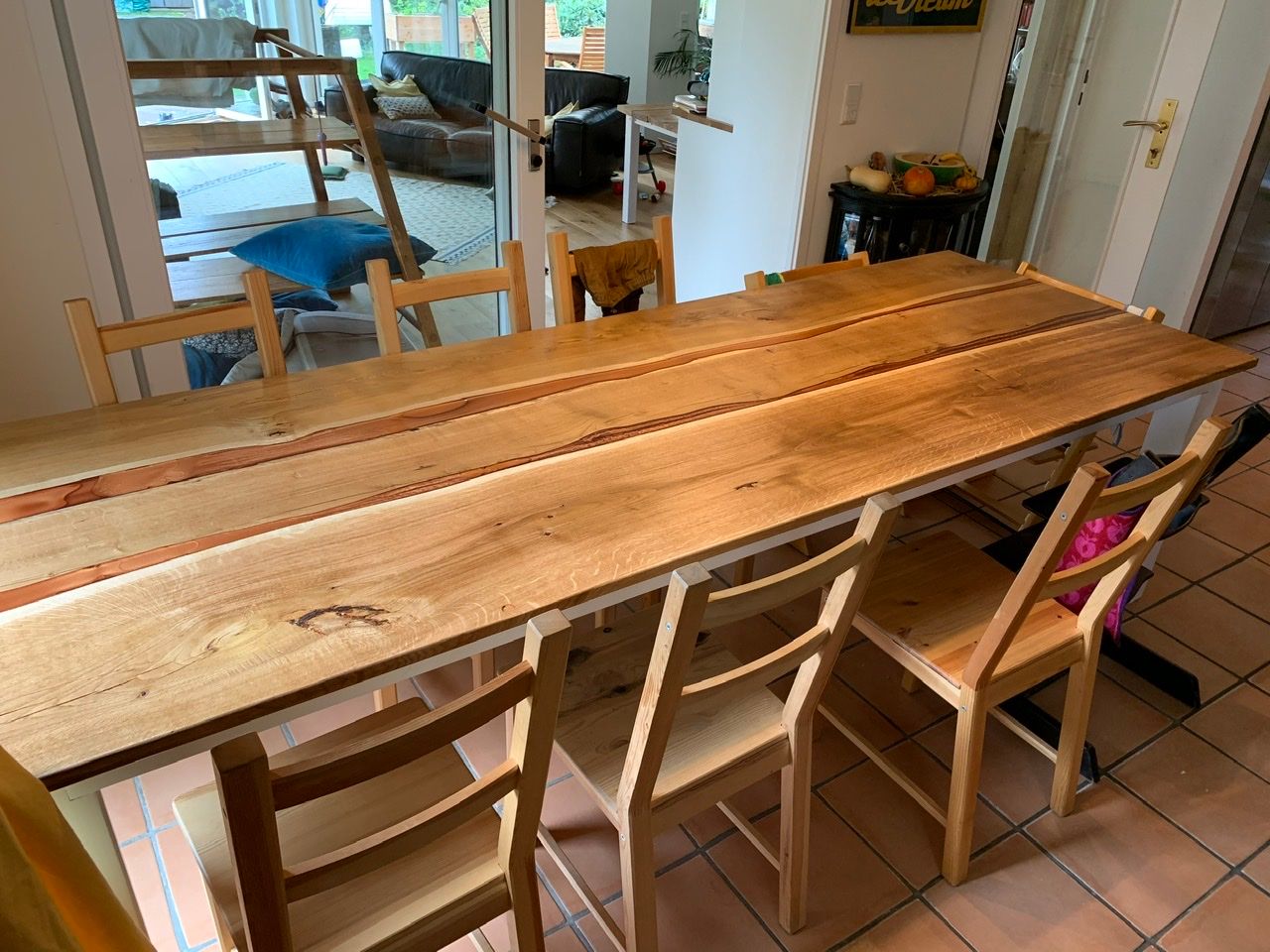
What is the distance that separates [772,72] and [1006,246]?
1497 mm

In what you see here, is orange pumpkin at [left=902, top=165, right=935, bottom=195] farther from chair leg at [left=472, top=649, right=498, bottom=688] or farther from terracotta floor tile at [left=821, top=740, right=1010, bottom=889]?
chair leg at [left=472, top=649, right=498, bottom=688]

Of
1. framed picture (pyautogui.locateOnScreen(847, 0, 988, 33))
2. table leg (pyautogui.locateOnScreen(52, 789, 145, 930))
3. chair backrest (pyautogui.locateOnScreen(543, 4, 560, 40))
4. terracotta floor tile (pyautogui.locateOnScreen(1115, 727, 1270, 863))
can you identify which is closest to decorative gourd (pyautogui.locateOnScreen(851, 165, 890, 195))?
framed picture (pyautogui.locateOnScreen(847, 0, 988, 33))

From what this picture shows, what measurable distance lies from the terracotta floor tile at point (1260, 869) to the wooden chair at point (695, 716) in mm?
894

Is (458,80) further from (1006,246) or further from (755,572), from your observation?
(1006,246)

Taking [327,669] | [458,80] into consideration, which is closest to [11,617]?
[327,669]

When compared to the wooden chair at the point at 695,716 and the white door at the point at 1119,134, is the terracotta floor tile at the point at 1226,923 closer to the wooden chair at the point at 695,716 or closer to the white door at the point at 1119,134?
the wooden chair at the point at 695,716

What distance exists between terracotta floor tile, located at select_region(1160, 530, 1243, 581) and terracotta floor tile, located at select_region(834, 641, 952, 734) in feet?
3.25

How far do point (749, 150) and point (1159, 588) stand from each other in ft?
7.11

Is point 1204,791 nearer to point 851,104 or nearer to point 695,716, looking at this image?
point 695,716

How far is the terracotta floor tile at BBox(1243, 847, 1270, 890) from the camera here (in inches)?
68.7

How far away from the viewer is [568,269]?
203 cm

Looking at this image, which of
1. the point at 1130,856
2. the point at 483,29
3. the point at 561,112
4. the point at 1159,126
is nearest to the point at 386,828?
the point at 1130,856

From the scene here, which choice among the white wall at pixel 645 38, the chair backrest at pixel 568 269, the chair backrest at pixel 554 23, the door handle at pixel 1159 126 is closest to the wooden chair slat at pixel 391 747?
the chair backrest at pixel 568 269

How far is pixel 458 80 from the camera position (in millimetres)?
2738
